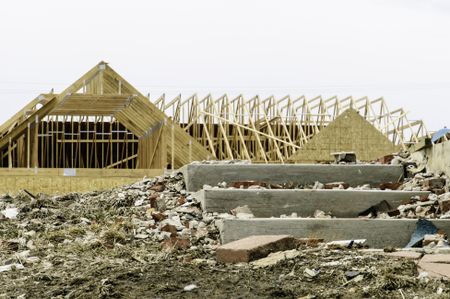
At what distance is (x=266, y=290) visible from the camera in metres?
5.79

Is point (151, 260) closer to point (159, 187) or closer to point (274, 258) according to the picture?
point (274, 258)

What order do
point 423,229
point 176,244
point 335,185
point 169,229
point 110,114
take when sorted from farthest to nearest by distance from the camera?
point 110,114 → point 335,185 → point 169,229 → point 423,229 → point 176,244

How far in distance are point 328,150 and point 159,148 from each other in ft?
15.5

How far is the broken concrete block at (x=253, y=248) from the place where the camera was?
6859 mm

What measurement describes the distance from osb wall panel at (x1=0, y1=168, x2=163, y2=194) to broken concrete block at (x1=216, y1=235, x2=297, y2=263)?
35.7 ft

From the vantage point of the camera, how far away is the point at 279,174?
427 inches

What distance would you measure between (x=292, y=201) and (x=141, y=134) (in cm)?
1366

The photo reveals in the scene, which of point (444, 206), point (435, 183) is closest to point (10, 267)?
point (444, 206)

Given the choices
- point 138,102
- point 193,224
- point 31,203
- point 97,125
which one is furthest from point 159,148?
point 193,224

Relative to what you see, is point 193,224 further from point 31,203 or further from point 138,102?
point 138,102

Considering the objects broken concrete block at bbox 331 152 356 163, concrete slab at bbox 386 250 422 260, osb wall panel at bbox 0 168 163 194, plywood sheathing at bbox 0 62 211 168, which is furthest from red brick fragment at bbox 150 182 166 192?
plywood sheathing at bbox 0 62 211 168

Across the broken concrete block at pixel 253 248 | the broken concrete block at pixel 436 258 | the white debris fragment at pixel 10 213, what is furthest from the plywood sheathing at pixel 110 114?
the broken concrete block at pixel 436 258

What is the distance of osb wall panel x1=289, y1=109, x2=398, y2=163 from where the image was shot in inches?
862

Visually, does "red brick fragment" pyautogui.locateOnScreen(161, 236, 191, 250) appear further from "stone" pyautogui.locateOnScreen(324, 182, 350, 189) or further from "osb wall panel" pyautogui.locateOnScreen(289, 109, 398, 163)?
"osb wall panel" pyautogui.locateOnScreen(289, 109, 398, 163)
